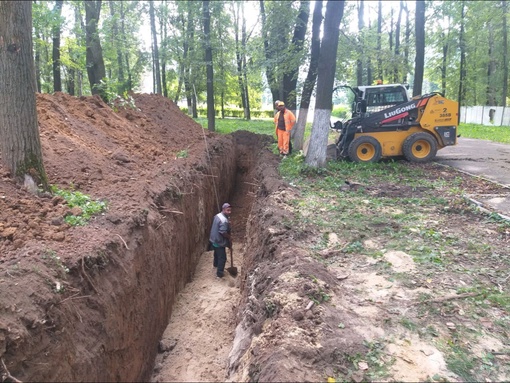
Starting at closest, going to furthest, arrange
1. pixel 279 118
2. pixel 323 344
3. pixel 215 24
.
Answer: pixel 323 344
pixel 279 118
pixel 215 24

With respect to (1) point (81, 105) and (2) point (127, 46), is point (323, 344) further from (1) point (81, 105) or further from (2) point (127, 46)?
(2) point (127, 46)

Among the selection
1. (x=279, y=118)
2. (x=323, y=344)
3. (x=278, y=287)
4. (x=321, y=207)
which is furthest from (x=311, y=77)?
(x=323, y=344)

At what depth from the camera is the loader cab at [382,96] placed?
40.2ft

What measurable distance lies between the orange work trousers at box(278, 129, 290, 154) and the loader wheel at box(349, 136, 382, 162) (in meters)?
2.00

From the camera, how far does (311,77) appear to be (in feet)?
42.2

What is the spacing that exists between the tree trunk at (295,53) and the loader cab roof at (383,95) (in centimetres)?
244

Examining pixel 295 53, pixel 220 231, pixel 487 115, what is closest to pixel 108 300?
pixel 220 231

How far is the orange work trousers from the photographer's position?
12.1 meters

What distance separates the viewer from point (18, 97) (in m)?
5.43

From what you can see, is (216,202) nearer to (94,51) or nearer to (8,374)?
(94,51)

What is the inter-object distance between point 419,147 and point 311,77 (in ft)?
13.7

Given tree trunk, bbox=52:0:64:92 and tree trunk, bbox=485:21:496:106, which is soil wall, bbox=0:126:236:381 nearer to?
tree trunk, bbox=52:0:64:92

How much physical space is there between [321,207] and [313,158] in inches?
130

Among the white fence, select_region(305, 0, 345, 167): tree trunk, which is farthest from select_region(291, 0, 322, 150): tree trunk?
the white fence
